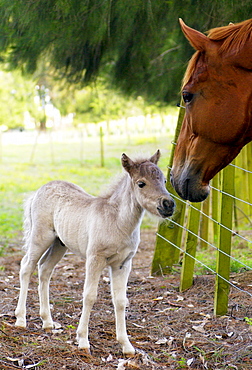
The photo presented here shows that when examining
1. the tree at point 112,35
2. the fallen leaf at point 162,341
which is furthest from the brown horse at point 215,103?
the tree at point 112,35

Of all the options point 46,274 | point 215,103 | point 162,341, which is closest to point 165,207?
point 215,103

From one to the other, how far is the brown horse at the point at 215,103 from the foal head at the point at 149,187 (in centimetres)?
70

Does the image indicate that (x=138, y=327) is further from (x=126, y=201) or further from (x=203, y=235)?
(x=203, y=235)

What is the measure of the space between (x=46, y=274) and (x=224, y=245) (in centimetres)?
163

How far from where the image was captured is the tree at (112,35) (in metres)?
4.61

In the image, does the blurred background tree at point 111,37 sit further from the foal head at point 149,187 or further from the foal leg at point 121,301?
the foal leg at point 121,301

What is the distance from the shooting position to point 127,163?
Answer: 339 cm

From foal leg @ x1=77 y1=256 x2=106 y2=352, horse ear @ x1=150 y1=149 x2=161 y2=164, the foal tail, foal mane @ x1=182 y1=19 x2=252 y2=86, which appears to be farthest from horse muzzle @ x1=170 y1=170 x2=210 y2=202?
the foal tail

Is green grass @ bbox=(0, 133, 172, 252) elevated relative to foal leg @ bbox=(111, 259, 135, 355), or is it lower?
lower

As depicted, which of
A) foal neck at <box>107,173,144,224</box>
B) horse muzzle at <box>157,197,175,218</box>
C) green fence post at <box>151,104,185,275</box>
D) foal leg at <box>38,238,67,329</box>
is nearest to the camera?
horse muzzle at <box>157,197,175,218</box>

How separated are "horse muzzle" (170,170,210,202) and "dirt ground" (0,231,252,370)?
1.33 meters

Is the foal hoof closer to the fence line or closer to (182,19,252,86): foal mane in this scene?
the fence line

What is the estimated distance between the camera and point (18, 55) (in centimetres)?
616

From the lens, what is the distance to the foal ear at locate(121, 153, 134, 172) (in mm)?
3365
